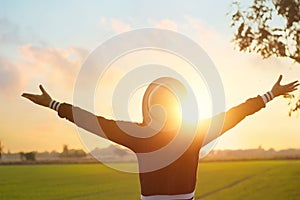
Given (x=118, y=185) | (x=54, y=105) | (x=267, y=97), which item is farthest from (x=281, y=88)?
(x=118, y=185)

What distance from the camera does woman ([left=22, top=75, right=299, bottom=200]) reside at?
4207mm

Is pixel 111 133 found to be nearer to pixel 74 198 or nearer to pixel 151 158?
pixel 151 158

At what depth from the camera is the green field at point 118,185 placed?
87.7 feet

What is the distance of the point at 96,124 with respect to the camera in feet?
13.9

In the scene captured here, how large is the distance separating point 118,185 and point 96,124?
27364 millimetres

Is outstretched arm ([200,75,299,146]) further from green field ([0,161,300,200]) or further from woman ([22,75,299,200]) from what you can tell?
green field ([0,161,300,200])

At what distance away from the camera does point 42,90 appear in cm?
434

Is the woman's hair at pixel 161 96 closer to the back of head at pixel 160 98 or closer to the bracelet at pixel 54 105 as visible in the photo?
the back of head at pixel 160 98

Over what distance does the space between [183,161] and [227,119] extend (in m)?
0.39

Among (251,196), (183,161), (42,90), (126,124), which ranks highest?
(42,90)

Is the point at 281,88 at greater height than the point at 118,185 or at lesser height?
greater

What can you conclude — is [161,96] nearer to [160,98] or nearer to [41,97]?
[160,98]

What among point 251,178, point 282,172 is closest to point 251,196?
point 251,178

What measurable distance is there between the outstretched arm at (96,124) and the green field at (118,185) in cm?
2067
